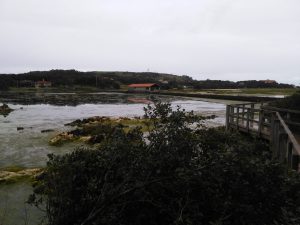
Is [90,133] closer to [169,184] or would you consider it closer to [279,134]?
[279,134]

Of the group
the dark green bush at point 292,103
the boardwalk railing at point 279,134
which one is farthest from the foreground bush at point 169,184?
the dark green bush at point 292,103

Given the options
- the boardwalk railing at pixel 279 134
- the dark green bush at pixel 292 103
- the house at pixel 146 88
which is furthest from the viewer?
the house at pixel 146 88

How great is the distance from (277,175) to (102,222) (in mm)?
2729

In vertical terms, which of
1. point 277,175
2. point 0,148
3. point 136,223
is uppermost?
point 277,175

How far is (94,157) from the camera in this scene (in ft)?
21.6

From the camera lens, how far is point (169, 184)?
577cm

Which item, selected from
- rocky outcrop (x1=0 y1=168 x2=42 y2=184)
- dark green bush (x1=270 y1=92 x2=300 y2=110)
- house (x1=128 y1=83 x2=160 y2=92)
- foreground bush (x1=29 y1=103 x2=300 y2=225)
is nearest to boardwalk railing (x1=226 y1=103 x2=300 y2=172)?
dark green bush (x1=270 y1=92 x2=300 y2=110)

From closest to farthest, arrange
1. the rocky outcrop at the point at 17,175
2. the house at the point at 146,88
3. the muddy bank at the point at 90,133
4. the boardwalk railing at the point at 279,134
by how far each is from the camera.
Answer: the boardwalk railing at the point at 279,134, the rocky outcrop at the point at 17,175, the muddy bank at the point at 90,133, the house at the point at 146,88

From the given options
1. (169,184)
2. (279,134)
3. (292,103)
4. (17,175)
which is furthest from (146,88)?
(169,184)

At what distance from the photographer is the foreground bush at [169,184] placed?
17.9 ft

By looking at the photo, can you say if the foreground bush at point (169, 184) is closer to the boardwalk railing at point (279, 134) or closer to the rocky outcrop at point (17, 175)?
the boardwalk railing at point (279, 134)

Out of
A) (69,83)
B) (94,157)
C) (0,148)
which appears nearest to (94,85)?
(69,83)

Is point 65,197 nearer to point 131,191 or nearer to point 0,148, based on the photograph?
point 131,191

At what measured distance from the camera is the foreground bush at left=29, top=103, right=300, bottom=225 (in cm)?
545
